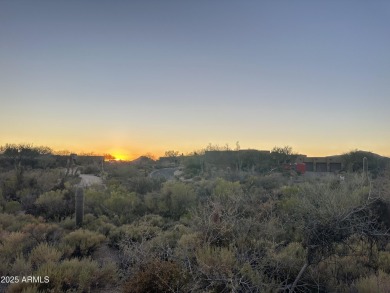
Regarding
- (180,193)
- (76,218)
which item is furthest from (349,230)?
(180,193)

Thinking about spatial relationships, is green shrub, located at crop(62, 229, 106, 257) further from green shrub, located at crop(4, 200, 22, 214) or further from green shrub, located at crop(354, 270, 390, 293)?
green shrub, located at crop(354, 270, 390, 293)

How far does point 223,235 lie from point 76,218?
7580 millimetres

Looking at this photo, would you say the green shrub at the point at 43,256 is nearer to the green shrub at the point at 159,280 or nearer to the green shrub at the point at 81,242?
the green shrub at the point at 81,242

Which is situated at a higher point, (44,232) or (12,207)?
(12,207)

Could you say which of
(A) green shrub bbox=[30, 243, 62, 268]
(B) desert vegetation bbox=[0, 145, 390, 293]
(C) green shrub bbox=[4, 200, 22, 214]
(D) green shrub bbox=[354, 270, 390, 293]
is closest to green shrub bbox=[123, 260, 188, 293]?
(B) desert vegetation bbox=[0, 145, 390, 293]

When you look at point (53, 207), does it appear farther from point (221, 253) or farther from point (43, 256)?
point (221, 253)

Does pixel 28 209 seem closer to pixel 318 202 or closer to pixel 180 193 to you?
pixel 180 193

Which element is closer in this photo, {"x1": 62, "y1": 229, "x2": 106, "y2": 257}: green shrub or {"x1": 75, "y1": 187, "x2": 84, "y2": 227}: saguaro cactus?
{"x1": 62, "y1": 229, "x2": 106, "y2": 257}: green shrub

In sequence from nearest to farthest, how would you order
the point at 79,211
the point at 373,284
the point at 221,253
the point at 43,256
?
the point at 373,284 < the point at 221,253 < the point at 43,256 < the point at 79,211

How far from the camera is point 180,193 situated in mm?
20500

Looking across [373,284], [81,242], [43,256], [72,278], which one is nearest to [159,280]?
[72,278]

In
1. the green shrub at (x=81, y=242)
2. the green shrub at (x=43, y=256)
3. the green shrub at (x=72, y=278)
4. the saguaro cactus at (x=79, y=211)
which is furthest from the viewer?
the saguaro cactus at (x=79, y=211)

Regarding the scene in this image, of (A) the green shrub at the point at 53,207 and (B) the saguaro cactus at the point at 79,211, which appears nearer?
(B) the saguaro cactus at the point at 79,211

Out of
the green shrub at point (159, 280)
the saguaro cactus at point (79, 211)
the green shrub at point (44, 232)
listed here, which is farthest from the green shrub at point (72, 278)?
the saguaro cactus at point (79, 211)
